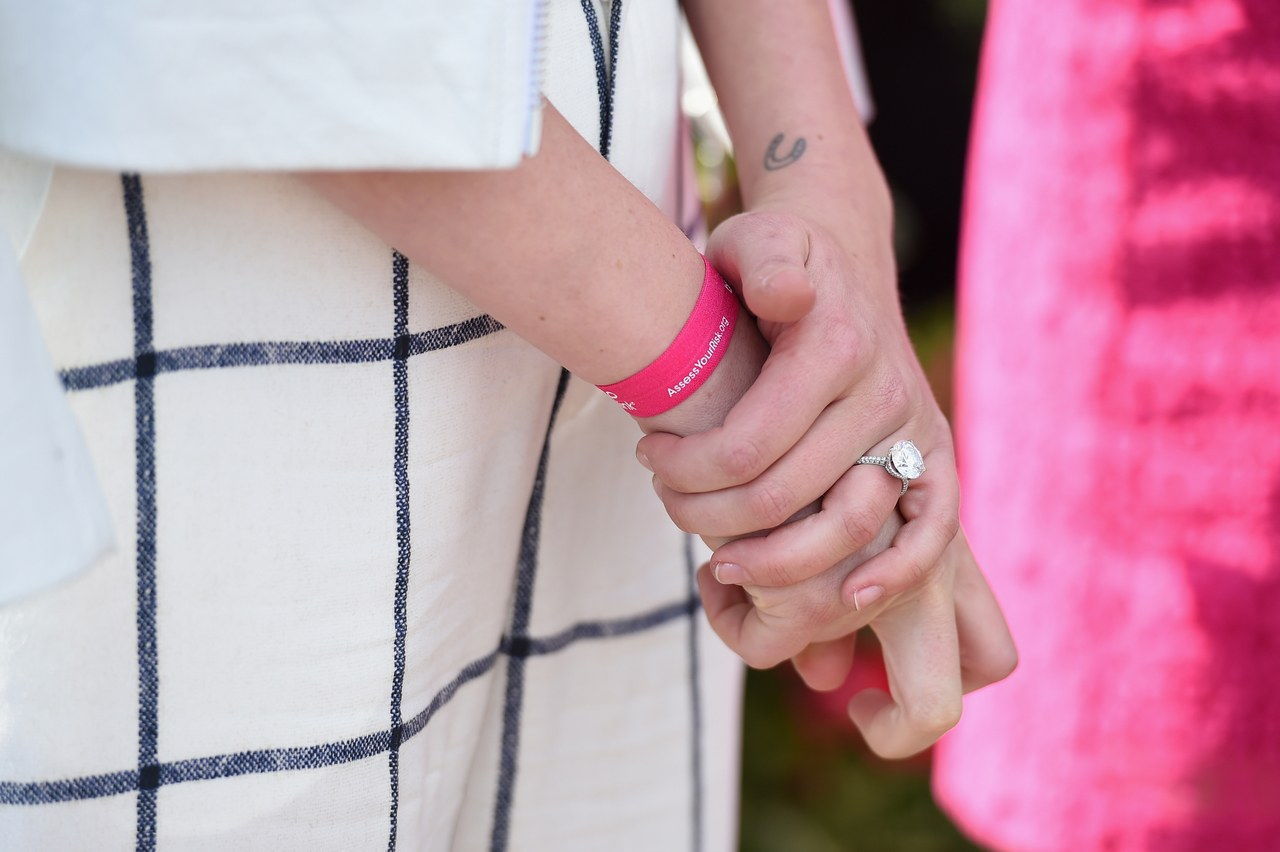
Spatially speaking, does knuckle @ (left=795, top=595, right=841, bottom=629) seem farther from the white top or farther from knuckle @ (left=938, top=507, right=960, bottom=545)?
the white top

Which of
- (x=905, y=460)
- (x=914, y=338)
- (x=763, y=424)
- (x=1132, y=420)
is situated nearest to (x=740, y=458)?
(x=763, y=424)

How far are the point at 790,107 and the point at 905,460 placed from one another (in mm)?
290

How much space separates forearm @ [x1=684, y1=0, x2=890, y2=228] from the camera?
79cm

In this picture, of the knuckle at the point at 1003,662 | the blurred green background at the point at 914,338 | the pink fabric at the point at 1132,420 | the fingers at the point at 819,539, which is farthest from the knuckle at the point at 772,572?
the blurred green background at the point at 914,338

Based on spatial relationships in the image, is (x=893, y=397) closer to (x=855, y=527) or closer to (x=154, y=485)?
(x=855, y=527)

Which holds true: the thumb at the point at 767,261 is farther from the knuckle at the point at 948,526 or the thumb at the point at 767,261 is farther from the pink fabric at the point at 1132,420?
the pink fabric at the point at 1132,420

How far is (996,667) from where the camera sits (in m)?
0.82

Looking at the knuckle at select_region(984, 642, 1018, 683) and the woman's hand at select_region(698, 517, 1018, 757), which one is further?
the knuckle at select_region(984, 642, 1018, 683)

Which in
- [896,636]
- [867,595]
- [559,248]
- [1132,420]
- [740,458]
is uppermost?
[559,248]

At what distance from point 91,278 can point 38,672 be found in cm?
21

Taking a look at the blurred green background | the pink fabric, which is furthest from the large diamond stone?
the blurred green background

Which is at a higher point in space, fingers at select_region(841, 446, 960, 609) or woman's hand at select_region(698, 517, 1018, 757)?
fingers at select_region(841, 446, 960, 609)

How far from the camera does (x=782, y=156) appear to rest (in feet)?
2.61

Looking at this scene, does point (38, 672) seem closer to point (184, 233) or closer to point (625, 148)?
point (184, 233)
